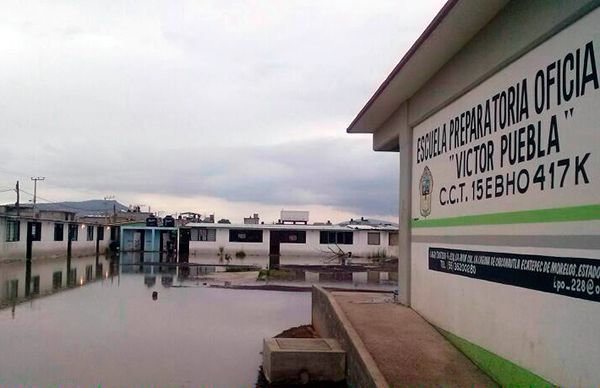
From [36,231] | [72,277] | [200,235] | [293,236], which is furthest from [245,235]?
[72,277]

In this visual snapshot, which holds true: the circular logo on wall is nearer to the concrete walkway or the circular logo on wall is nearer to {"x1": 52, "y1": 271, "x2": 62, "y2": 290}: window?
the concrete walkway

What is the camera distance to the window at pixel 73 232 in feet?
141

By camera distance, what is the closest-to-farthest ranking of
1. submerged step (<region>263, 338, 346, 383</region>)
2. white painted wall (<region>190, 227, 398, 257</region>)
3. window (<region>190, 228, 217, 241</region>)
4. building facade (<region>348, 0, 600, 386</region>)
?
building facade (<region>348, 0, 600, 386</region>) → submerged step (<region>263, 338, 346, 383</region>) → white painted wall (<region>190, 227, 398, 257</region>) → window (<region>190, 228, 217, 241</region>)

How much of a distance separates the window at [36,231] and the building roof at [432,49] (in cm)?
3060

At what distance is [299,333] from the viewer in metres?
13.1

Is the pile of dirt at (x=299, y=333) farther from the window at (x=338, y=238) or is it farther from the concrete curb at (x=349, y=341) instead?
the window at (x=338, y=238)

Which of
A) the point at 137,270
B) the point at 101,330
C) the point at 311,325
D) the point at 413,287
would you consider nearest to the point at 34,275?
the point at 137,270

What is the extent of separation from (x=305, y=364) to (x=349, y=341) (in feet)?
3.20

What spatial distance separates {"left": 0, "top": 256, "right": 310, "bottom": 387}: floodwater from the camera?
974cm

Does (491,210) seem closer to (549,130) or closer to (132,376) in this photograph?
(549,130)

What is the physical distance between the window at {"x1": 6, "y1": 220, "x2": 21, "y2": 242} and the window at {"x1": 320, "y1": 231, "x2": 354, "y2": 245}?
71.6ft

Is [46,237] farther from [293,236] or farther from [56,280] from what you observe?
[293,236]

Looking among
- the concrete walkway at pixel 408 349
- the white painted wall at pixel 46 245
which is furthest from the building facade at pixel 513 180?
the white painted wall at pixel 46 245

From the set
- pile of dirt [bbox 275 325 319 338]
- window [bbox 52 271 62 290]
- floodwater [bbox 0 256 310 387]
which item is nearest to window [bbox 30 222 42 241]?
window [bbox 52 271 62 290]
